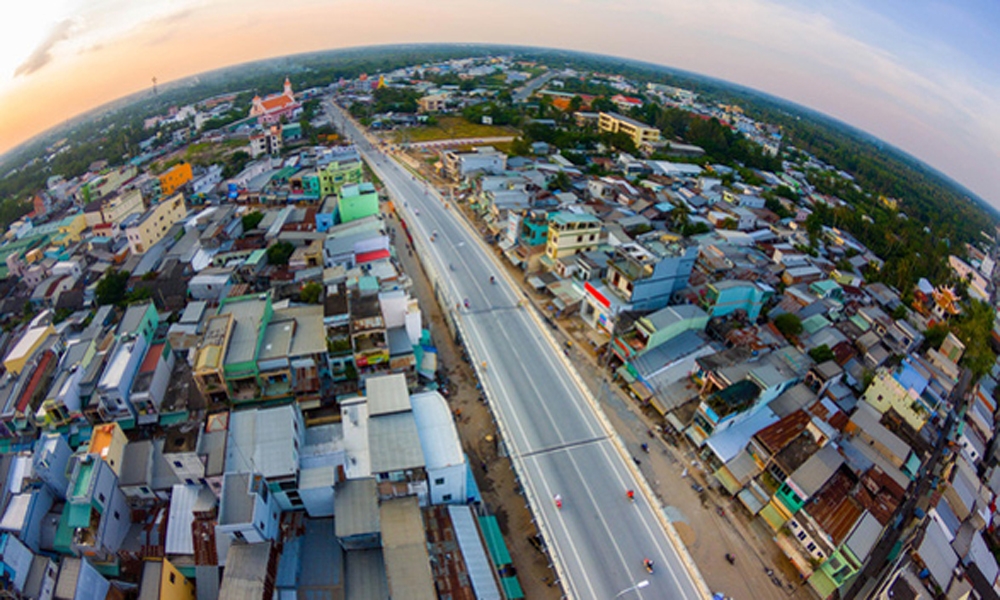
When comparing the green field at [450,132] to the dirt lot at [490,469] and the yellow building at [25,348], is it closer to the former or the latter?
the dirt lot at [490,469]

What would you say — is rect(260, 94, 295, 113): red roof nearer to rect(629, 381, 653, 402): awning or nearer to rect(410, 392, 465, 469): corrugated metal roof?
rect(410, 392, 465, 469): corrugated metal roof

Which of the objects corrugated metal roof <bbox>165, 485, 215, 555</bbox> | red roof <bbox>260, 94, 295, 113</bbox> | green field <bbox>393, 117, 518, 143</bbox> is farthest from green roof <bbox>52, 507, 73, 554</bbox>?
red roof <bbox>260, 94, 295, 113</bbox>

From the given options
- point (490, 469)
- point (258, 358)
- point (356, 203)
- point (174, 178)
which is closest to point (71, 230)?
point (174, 178)

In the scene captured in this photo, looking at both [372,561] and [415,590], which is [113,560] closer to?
[372,561]

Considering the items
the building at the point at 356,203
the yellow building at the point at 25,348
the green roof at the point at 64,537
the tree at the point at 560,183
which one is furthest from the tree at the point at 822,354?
the yellow building at the point at 25,348

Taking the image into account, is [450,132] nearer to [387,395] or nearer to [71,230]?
[71,230]

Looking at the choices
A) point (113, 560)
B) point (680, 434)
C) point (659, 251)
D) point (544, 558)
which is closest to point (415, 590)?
point (544, 558)
